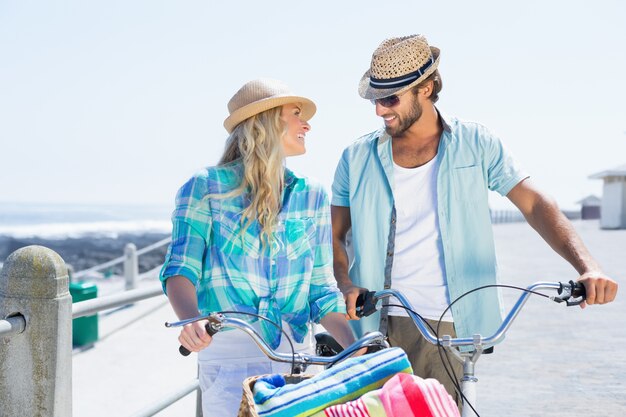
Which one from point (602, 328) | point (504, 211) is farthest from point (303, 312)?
point (504, 211)

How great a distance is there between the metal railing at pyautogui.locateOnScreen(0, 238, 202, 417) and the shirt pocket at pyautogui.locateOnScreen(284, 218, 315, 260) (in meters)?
1.33

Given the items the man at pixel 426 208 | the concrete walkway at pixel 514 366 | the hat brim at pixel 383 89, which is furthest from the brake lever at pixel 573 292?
the concrete walkway at pixel 514 366

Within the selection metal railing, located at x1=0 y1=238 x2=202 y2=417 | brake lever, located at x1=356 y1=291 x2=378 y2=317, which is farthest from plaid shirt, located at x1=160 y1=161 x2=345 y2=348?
metal railing, located at x1=0 y1=238 x2=202 y2=417

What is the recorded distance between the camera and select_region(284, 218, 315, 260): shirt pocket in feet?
10.1

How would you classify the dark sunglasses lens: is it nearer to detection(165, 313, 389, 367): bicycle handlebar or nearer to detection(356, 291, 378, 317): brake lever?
detection(356, 291, 378, 317): brake lever

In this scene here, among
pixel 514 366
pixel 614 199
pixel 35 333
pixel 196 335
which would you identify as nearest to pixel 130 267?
pixel 514 366

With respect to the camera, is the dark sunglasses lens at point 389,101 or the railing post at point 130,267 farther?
the railing post at point 130,267

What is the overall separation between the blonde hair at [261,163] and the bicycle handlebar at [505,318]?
0.44 m

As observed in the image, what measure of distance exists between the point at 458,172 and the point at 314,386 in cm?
195

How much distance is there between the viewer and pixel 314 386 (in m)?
2.12

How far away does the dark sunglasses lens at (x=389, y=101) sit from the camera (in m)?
3.85

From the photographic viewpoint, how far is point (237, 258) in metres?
3.02

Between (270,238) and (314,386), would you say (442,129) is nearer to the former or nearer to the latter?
(270,238)

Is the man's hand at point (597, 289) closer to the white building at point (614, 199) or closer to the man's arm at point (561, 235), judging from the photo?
the man's arm at point (561, 235)
